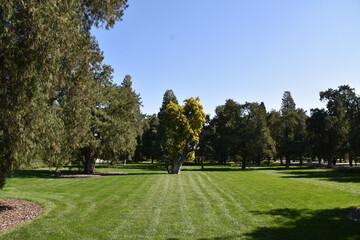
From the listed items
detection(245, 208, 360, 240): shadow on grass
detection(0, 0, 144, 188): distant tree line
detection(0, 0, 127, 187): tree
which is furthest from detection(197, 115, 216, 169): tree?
detection(0, 0, 127, 187): tree

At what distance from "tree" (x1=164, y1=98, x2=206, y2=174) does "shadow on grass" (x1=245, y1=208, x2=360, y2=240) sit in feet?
67.4

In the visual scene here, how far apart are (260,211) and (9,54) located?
10121 millimetres

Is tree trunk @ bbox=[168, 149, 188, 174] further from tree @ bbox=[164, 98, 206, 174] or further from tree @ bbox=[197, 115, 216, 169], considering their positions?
tree @ bbox=[197, 115, 216, 169]

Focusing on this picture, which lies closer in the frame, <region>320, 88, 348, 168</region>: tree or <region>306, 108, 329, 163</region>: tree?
<region>320, 88, 348, 168</region>: tree

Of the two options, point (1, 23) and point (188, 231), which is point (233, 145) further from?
point (1, 23)

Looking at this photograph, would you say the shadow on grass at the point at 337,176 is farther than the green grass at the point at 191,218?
Yes

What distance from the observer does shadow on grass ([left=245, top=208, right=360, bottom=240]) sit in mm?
7188

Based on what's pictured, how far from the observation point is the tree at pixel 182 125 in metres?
30.0

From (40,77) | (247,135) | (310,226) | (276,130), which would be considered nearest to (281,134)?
(276,130)

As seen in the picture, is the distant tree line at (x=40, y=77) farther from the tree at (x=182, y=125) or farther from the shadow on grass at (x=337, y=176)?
the shadow on grass at (x=337, y=176)

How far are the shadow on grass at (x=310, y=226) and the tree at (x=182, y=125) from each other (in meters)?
20.5

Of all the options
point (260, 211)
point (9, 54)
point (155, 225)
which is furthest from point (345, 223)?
point (9, 54)

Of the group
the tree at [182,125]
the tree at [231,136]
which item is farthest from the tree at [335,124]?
the tree at [182,125]

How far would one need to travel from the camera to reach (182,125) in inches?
1185
